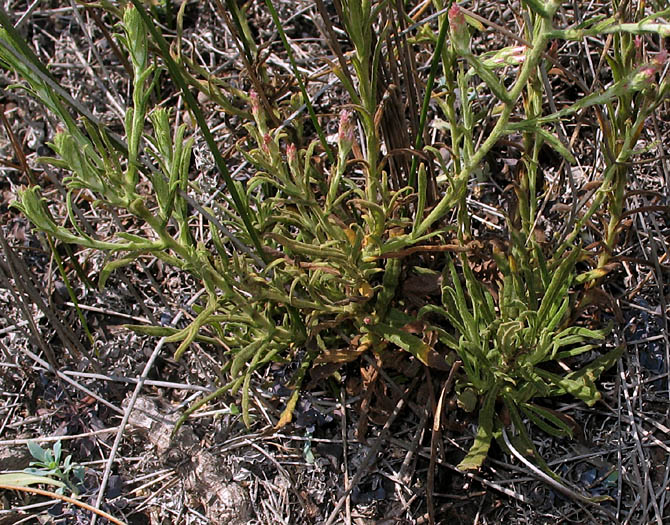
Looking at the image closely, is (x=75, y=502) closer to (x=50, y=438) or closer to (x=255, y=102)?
(x=50, y=438)

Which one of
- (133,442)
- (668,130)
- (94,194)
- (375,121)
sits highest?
(375,121)

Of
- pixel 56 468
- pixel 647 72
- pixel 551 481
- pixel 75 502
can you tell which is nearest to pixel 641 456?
pixel 551 481

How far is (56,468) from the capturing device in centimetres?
195

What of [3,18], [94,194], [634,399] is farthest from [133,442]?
[634,399]

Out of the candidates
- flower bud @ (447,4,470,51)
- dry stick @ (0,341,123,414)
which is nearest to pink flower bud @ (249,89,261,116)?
flower bud @ (447,4,470,51)

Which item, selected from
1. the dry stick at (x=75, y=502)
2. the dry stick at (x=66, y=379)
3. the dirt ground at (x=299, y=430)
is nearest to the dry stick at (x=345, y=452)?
the dirt ground at (x=299, y=430)

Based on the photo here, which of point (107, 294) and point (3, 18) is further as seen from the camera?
point (107, 294)

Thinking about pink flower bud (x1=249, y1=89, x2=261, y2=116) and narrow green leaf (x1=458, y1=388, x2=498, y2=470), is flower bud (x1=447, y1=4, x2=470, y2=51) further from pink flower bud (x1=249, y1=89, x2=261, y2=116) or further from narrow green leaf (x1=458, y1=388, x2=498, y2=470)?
narrow green leaf (x1=458, y1=388, x2=498, y2=470)

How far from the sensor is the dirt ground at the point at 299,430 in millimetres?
1830

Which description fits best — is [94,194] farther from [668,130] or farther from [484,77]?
[668,130]

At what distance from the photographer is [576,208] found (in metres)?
1.81

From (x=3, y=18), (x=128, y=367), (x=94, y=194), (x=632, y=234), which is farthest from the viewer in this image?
(x=94, y=194)

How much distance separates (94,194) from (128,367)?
0.67 meters

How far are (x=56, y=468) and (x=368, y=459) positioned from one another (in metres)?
0.90
